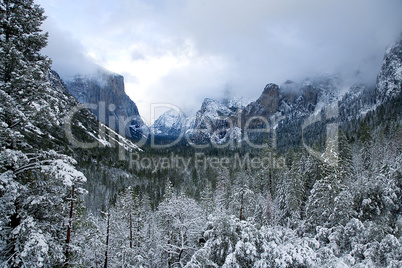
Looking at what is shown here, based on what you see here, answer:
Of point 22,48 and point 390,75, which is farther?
point 390,75

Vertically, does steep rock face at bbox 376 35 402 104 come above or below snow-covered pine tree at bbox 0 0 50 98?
above

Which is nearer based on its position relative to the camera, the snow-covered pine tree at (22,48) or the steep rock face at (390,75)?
the snow-covered pine tree at (22,48)

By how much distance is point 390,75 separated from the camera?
164125 mm

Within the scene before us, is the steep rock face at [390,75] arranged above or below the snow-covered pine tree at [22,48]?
above

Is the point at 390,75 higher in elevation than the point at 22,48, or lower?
higher

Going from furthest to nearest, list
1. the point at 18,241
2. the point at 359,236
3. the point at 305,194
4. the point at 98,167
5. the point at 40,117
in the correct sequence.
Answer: the point at 98,167
the point at 305,194
the point at 359,236
the point at 40,117
the point at 18,241

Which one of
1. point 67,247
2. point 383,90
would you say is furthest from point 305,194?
point 383,90

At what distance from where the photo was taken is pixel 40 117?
340 inches

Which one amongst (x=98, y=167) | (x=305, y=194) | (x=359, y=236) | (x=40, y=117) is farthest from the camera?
(x=98, y=167)

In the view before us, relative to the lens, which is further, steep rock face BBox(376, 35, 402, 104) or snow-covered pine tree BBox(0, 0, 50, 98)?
steep rock face BBox(376, 35, 402, 104)

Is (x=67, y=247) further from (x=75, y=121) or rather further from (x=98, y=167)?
(x=75, y=121)

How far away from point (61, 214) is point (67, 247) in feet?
4.81

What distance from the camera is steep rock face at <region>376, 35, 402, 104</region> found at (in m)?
152

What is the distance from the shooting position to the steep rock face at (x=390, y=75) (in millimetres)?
152250
